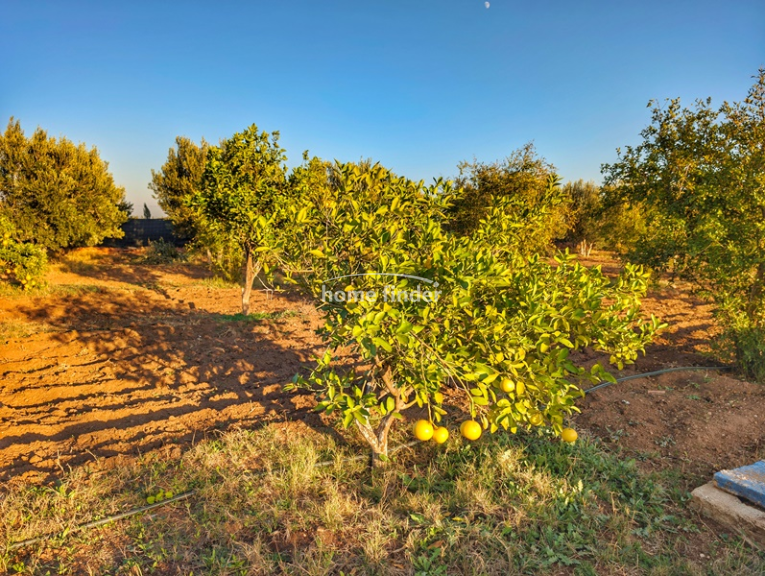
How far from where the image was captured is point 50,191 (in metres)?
16.9

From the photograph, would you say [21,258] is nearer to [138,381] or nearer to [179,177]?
[138,381]

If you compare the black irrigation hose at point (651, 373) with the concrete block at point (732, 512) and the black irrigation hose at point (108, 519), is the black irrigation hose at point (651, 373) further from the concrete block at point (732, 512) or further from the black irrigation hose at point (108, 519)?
the black irrigation hose at point (108, 519)

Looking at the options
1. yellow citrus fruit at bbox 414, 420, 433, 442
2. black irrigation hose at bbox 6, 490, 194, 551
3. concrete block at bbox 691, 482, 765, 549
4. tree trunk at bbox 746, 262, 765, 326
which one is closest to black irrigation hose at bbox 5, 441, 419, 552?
black irrigation hose at bbox 6, 490, 194, 551

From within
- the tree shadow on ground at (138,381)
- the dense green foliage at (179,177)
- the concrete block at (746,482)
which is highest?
the dense green foliage at (179,177)

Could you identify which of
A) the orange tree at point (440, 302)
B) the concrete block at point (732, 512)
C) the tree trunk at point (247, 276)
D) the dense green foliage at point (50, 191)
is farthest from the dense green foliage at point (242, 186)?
the dense green foliage at point (50, 191)

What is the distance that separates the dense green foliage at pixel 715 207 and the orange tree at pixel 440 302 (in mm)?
3754

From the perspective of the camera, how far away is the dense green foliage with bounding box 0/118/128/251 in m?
16.7

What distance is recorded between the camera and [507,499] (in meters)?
3.00

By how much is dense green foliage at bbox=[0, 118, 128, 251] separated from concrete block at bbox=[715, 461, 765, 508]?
836 inches

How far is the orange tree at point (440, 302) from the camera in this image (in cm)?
248

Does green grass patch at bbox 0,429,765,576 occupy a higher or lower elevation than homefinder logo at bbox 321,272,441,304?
lower

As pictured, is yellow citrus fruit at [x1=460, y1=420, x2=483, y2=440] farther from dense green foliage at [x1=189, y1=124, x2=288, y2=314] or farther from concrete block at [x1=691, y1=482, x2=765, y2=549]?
dense green foliage at [x1=189, y1=124, x2=288, y2=314]

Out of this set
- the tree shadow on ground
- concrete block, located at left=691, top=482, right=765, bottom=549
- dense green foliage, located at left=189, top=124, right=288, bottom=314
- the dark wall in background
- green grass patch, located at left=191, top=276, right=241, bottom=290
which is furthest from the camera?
the dark wall in background

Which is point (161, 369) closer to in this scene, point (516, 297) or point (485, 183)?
point (516, 297)
